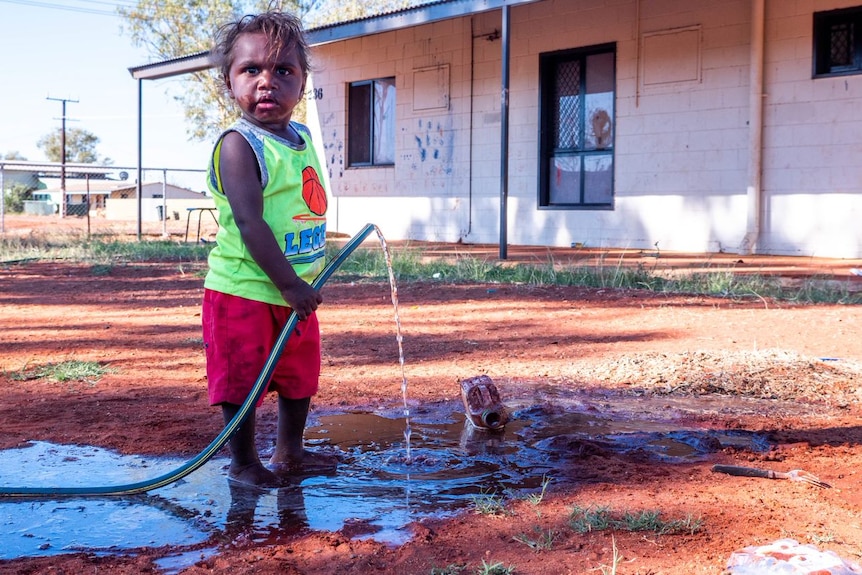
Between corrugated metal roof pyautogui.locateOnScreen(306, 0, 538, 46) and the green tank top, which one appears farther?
corrugated metal roof pyautogui.locateOnScreen(306, 0, 538, 46)

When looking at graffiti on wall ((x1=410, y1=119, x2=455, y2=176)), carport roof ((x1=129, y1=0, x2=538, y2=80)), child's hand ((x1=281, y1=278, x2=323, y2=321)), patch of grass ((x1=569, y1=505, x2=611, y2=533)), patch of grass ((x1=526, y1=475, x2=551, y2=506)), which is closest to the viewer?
patch of grass ((x1=569, y1=505, x2=611, y2=533))

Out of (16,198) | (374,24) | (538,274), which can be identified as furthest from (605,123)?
(16,198)

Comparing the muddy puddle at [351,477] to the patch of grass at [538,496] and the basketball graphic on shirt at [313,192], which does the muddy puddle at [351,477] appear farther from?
the basketball graphic on shirt at [313,192]

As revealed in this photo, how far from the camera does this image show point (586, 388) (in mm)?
4340

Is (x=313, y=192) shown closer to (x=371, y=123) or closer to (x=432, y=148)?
(x=432, y=148)

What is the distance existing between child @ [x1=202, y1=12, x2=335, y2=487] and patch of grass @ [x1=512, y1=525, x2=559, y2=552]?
95 cm

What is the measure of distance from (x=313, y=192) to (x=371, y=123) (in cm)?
1343

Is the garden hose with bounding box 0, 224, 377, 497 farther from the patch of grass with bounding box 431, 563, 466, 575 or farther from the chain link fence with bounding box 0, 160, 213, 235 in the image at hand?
the chain link fence with bounding box 0, 160, 213, 235

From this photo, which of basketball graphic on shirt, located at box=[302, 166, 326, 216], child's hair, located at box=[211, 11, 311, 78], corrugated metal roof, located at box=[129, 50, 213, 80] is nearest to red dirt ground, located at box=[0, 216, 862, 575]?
basketball graphic on shirt, located at box=[302, 166, 326, 216]

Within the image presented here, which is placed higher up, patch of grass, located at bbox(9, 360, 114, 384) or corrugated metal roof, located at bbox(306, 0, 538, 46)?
corrugated metal roof, located at bbox(306, 0, 538, 46)

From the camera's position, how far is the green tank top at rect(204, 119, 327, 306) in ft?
9.44

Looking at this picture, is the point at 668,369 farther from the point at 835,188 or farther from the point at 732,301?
the point at 835,188

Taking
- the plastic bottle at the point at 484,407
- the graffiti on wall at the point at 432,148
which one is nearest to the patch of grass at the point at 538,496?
the plastic bottle at the point at 484,407

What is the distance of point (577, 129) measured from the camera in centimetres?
1276
